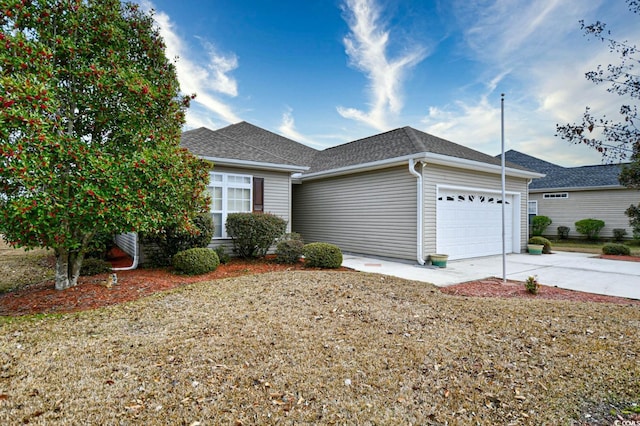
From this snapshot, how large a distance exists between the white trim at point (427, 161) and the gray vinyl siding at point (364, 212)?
1.22ft

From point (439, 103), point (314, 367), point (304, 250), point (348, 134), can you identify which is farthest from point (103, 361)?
point (348, 134)

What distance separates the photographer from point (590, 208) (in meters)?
17.5

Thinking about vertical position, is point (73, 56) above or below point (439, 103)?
below

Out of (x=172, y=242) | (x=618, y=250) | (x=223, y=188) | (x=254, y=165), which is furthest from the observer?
(x=618, y=250)

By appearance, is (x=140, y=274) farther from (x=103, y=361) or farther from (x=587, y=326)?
(x=587, y=326)

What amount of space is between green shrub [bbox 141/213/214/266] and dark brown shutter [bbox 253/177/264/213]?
1.96 meters

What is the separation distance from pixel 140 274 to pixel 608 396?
309 inches

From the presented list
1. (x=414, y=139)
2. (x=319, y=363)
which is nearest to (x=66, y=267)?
(x=319, y=363)

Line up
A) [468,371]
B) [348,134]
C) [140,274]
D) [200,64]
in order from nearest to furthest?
[468,371]
[140,274]
[200,64]
[348,134]

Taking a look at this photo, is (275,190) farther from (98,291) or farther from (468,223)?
(468,223)

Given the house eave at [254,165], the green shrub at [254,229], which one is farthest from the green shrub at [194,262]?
the house eave at [254,165]

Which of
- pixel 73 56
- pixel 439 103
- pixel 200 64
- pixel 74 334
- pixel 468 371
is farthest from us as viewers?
pixel 439 103

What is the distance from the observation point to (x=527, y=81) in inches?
380

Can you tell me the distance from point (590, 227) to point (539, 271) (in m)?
12.1
